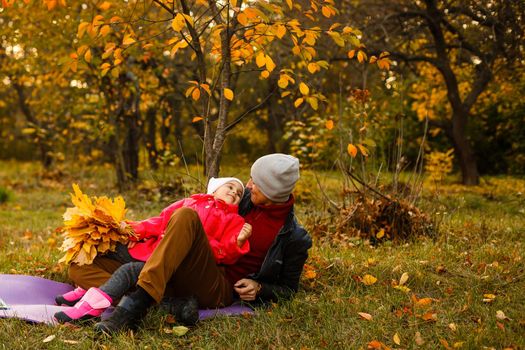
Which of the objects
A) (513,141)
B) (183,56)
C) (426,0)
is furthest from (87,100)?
(513,141)

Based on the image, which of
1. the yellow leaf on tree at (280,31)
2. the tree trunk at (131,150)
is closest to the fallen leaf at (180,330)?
the yellow leaf on tree at (280,31)

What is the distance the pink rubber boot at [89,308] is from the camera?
112 inches

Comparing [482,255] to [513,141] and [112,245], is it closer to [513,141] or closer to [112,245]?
[112,245]

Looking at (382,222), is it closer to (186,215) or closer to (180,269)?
(180,269)

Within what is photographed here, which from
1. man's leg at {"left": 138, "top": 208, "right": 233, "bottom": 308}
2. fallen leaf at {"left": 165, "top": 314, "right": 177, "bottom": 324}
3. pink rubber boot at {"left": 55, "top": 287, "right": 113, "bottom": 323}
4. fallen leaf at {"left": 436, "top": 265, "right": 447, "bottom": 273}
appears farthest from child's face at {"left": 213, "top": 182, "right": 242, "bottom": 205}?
fallen leaf at {"left": 436, "top": 265, "right": 447, "bottom": 273}

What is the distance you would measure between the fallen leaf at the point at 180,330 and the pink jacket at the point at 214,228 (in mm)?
423

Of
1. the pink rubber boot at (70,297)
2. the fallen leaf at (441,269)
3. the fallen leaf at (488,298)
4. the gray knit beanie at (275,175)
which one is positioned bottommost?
the pink rubber boot at (70,297)

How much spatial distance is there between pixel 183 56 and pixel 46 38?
3.70 metres

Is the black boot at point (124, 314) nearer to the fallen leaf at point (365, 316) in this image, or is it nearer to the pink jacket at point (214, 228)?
the pink jacket at point (214, 228)

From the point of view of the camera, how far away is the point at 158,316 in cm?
297

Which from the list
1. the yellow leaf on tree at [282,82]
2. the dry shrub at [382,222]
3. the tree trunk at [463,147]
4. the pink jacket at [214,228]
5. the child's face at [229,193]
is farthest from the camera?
the tree trunk at [463,147]

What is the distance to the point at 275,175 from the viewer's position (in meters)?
3.02

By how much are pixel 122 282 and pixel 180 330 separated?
1.24 feet

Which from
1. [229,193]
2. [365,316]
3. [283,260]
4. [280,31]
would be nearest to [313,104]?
[280,31]
